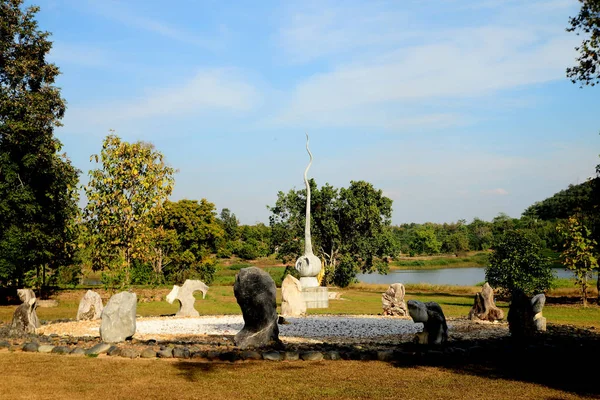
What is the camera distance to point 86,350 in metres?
11.2

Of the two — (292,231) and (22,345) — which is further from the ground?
(292,231)

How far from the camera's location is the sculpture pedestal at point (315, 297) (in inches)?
1003

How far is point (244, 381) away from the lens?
352 inches

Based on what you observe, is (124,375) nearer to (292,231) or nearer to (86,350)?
(86,350)

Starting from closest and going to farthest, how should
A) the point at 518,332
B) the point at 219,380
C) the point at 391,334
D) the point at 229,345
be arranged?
the point at 219,380 → the point at 229,345 → the point at 518,332 → the point at 391,334

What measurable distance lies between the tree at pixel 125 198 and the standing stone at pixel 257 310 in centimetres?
1097

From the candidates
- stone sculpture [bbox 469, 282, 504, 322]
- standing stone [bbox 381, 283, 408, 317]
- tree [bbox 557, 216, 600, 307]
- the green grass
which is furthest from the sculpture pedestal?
the green grass

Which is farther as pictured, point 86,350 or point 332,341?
point 332,341

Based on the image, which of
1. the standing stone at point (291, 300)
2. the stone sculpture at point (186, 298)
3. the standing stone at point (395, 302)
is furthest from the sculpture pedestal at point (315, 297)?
the stone sculpture at point (186, 298)

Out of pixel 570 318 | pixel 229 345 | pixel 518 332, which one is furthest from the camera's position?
pixel 570 318

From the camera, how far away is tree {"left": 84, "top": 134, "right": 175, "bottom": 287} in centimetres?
→ 2217

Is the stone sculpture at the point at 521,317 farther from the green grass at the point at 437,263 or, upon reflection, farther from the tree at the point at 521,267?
the green grass at the point at 437,263

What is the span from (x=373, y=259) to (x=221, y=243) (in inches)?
475

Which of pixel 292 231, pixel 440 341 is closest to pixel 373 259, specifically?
pixel 292 231
